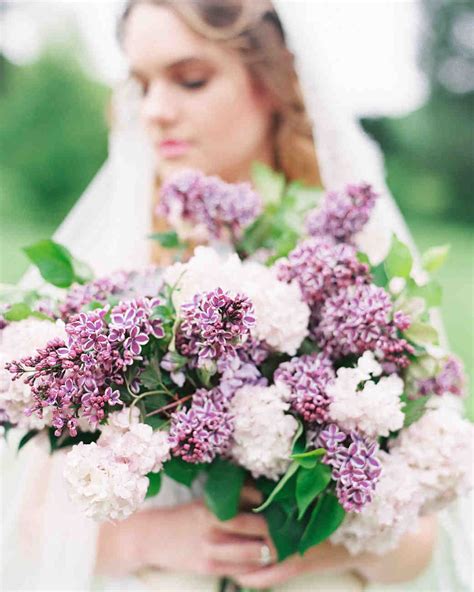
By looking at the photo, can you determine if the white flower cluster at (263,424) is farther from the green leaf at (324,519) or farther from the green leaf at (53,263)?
the green leaf at (53,263)

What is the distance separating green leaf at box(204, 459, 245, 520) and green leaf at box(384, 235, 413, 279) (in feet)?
1.18

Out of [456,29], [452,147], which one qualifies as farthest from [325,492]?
[456,29]

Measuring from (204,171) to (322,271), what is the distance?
2.56 ft

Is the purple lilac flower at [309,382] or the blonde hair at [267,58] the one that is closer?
the purple lilac flower at [309,382]

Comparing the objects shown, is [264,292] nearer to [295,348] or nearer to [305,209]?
[295,348]

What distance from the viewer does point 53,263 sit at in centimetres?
99

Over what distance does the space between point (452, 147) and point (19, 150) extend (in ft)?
23.7

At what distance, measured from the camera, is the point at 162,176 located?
1.59 metres

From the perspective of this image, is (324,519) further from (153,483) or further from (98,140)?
(98,140)

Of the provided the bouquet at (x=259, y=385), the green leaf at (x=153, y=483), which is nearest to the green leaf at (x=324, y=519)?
the bouquet at (x=259, y=385)

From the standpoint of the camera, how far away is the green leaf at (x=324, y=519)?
2.85 ft

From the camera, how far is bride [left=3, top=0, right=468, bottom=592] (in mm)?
1095

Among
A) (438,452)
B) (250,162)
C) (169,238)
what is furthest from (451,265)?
(438,452)

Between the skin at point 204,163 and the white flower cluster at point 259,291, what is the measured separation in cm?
28
